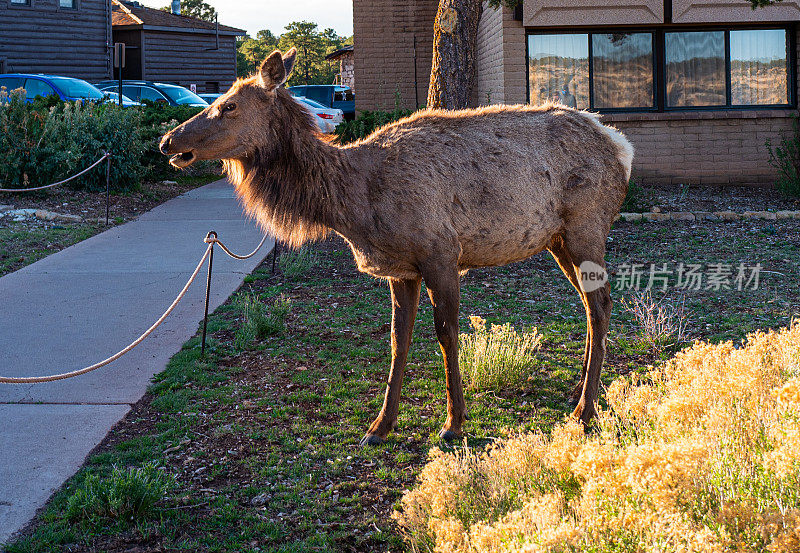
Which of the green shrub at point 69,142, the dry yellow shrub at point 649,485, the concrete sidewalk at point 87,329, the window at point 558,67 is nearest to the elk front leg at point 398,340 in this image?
the dry yellow shrub at point 649,485

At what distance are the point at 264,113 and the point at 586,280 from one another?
2392mm

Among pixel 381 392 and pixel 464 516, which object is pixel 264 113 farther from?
pixel 464 516

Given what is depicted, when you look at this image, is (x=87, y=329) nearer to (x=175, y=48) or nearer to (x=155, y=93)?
(x=155, y=93)

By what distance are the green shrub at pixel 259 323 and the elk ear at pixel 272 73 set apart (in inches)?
110

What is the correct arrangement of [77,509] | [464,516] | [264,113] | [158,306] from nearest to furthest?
[464,516], [77,509], [264,113], [158,306]

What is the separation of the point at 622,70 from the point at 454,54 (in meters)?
6.51

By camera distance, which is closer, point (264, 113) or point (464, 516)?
point (464, 516)

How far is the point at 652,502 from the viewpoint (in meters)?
2.91

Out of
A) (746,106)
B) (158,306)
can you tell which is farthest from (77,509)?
(746,106)

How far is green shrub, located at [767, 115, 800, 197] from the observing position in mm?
14055

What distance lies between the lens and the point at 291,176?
491 cm

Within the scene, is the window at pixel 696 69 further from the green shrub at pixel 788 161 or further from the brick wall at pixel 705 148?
the green shrub at pixel 788 161

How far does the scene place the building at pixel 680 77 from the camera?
48.4ft

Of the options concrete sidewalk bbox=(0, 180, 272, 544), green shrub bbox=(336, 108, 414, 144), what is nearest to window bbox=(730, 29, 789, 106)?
green shrub bbox=(336, 108, 414, 144)
